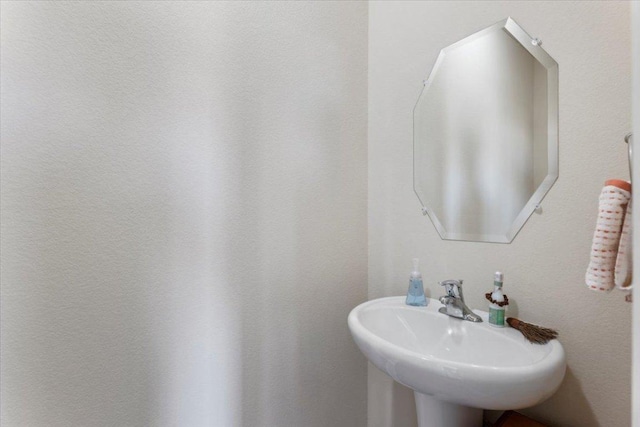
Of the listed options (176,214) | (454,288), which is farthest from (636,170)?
(176,214)

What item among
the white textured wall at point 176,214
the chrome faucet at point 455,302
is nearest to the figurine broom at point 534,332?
the chrome faucet at point 455,302

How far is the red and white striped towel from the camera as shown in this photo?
1.76 ft

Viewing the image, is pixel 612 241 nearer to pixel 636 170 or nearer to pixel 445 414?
pixel 636 170

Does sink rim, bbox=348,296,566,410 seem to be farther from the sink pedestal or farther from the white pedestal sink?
the sink pedestal

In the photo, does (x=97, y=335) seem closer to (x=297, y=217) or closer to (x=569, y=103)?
(x=297, y=217)

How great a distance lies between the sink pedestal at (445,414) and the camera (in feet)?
3.06

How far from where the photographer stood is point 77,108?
772 mm

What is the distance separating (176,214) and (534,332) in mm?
1068

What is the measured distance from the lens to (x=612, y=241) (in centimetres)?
54

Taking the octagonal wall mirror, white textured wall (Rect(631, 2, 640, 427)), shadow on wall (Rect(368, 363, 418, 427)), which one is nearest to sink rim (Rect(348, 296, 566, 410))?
white textured wall (Rect(631, 2, 640, 427))

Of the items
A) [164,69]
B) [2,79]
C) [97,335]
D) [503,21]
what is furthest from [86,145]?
[503,21]

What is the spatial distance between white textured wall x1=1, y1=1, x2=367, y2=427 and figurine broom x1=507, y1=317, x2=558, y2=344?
647mm

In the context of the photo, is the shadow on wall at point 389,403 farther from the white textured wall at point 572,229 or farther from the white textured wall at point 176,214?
the white textured wall at point 572,229

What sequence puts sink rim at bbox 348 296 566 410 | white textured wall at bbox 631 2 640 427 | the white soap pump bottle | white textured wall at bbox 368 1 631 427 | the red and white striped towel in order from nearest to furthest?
white textured wall at bbox 631 2 640 427 < the red and white striped towel < sink rim at bbox 348 296 566 410 < white textured wall at bbox 368 1 631 427 < the white soap pump bottle
